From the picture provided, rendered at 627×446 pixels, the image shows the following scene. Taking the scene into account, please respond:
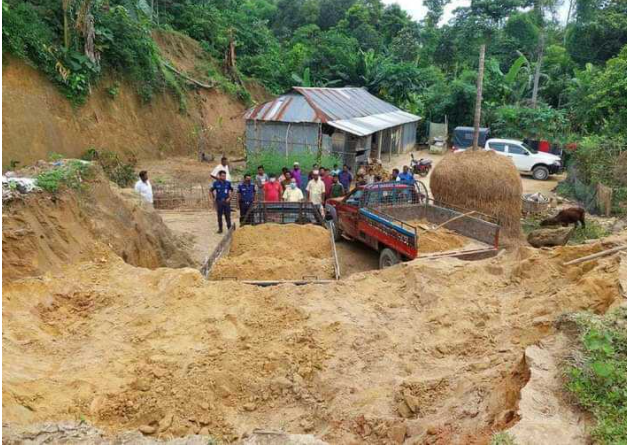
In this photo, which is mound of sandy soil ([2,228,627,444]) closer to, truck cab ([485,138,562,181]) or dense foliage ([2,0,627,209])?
dense foliage ([2,0,627,209])

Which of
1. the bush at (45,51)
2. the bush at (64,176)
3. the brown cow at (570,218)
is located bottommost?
the brown cow at (570,218)

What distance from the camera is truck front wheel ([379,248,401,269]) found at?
30.4 feet

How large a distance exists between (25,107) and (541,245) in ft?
51.9

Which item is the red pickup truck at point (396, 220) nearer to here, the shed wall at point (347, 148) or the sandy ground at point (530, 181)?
the sandy ground at point (530, 181)

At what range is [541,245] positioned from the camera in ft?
35.9

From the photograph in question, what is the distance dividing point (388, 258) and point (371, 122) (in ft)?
44.1

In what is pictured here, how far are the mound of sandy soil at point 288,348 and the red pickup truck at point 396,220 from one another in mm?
1523

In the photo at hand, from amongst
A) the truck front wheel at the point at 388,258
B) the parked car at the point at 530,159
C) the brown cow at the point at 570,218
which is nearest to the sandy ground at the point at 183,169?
the truck front wheel at the point at 388,258

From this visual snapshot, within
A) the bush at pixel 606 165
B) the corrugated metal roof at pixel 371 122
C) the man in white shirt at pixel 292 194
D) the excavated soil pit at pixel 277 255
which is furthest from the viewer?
the corrugated metal roof at pixel 371 122

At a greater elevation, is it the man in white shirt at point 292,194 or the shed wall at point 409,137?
the shed wall at point 409,137

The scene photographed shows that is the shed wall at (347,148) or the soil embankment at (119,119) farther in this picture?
the shed wall at (347,148)

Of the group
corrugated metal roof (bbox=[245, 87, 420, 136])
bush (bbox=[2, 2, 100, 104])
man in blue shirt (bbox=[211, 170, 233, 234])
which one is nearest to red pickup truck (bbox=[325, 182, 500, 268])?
man in blue shirt (bbox=[211, 170, 233, 234])

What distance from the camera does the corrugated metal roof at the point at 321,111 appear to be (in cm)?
1906

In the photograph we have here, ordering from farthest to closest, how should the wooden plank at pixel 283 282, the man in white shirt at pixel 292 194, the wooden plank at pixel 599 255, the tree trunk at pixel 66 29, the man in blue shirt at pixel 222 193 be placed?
the tree trunk at pixel 66 29, the man in white shirt at pixel 292 194, the man in blue shirt at pixel 222 193, the wooden plank at pixel 283 282, the wooden plank at pixel 599 255
